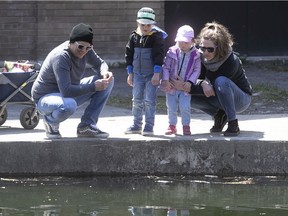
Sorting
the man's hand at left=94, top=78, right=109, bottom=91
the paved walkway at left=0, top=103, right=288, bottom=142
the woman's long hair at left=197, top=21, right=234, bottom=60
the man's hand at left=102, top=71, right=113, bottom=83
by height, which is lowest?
the paved walkway at left=0, top=103, right=288, bottom=142

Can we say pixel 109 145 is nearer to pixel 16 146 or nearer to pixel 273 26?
pixel 16 146

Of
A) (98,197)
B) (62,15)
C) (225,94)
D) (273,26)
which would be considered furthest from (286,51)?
(98,197)

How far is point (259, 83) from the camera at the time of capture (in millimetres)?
13227

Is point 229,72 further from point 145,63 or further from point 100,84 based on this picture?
point 100,84

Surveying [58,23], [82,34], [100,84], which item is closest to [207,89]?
[100,84]

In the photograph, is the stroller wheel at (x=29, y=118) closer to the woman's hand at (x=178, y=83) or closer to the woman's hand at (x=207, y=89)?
the woman's hand at (x=178, y=83)

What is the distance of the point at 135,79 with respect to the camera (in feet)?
26.0

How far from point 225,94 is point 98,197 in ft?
Result: 5.59

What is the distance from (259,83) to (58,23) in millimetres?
3781

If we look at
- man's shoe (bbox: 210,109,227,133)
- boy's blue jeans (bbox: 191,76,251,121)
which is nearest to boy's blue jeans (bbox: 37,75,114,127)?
boy's blue jeans (bbox: 191,76,251,121)

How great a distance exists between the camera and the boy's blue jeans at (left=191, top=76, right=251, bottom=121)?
7672mm

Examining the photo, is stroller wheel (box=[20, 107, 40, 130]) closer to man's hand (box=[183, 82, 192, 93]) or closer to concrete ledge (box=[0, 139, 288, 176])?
concrete ledge (box=[0, 139, 288, 176])

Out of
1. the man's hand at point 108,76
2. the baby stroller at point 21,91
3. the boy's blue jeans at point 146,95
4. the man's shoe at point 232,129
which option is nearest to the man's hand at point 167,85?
the boy's blue jeans at point 146,95

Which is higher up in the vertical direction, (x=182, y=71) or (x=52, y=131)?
(x=182, y=71)
